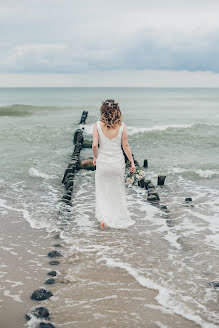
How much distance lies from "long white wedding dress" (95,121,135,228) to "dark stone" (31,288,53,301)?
2.55 meters

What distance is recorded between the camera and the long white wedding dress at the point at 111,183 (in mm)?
6762

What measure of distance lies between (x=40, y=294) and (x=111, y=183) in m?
2.80

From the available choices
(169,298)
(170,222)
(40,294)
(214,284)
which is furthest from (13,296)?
(170,222)

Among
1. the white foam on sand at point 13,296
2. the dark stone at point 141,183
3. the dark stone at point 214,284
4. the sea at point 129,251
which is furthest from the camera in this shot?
the dark stone at point 141,183

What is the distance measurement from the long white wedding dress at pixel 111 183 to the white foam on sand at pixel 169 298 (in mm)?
1595

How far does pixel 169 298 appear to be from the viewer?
4.70m

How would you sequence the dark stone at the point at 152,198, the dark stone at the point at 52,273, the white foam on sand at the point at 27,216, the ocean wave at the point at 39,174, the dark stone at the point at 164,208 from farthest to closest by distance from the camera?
1. the ocean wave at the point at 39,174
2. the dark stone at the point at 152,198
3. the dark stone at the point at 164,208
4. the white foam on sand at the point at 27,216
5. the dark stone at the point at 52,273

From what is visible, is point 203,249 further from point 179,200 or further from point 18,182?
point 18,182

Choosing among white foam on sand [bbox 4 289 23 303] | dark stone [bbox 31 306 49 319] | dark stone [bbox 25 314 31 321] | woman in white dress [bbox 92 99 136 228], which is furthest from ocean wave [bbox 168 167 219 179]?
dark stone [bbox 25 314 31 321]

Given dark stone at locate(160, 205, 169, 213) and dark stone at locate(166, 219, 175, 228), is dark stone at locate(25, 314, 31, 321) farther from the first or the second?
dark stone at locate(160, 205, 169, 213)

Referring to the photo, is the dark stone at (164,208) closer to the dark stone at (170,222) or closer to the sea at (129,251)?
the sea at (129,251)

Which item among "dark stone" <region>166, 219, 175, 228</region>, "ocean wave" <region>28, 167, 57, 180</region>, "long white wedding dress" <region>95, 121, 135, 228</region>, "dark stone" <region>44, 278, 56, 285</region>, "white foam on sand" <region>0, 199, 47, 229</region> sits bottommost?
"white foam on sand" <region>0, 199, 47, 229</region>

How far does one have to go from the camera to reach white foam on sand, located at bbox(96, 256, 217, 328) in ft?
14.1

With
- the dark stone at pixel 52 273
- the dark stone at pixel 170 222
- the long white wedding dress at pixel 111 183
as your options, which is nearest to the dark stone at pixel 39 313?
the dark stone at pixel 52 273
